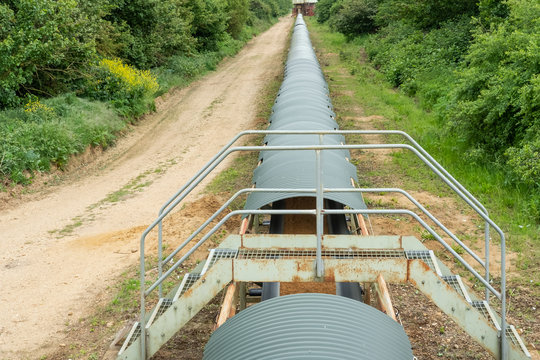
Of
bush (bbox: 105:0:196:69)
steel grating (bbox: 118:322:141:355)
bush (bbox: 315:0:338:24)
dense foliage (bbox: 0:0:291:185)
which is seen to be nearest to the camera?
steel grating (bbox: 118:322:141:355)

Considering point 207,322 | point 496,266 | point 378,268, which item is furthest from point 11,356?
point 496,266

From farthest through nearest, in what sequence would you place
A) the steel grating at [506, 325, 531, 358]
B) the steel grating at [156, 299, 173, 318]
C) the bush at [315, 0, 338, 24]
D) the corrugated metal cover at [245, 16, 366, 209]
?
1. the bush at [315, 0, 338, 24]
2. the corrugated metal cover at [245, 16, 366, 209]
3. the steel grating at [156, 299, 173, 318]
4. the steel grating at [506, 325, 531, 358]

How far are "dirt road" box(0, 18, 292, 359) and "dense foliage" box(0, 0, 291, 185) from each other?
3.13 ft

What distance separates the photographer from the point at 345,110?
1991 centimetres

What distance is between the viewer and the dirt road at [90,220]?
7746 millimetres

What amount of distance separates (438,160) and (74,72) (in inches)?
488

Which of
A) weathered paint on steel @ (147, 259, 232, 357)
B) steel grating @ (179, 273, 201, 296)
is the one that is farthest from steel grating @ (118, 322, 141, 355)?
steel grating @ (179, 273, 201, 296)

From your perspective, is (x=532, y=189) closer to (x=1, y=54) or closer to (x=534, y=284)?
A: (x=534, y=284)

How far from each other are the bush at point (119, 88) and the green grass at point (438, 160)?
24.7ft

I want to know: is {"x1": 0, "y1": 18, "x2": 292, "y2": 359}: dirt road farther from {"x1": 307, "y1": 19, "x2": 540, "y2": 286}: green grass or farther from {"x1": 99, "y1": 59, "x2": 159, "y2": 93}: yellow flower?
{"x1": 307, "y1": 19, "x2": 540, "y2": 286}: green grass

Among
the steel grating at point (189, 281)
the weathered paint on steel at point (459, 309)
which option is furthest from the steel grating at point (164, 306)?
the weathered paint on steel at point (459, 309)

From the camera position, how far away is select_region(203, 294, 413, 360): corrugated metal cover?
161 inches

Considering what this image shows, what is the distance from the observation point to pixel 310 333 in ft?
13.7

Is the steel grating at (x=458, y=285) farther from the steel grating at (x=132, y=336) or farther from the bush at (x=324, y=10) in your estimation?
the bush at (x=324, y=10)
